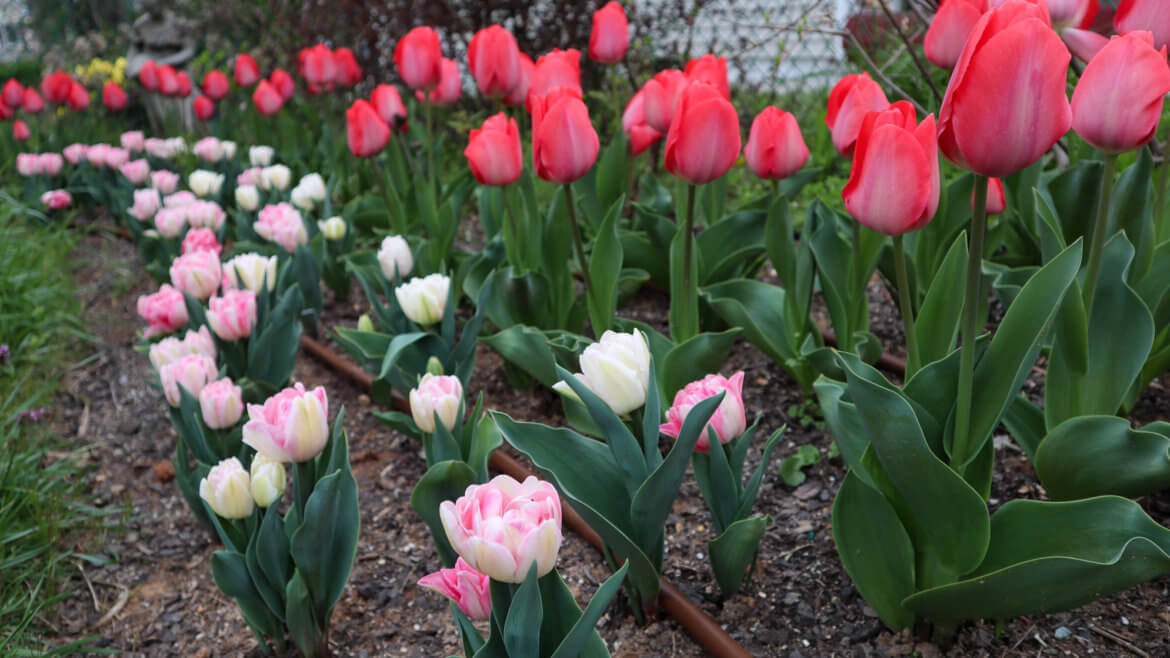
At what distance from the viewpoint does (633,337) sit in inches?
48.6

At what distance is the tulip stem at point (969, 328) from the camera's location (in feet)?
3.40

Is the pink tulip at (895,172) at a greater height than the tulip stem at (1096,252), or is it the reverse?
the pink tulip at (895,172)

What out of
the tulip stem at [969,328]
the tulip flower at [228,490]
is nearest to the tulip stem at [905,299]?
the tulip stem at [969,328]

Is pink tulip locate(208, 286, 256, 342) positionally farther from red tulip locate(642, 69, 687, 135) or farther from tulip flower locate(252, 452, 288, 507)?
red tulip locate(642, 69, 687, 135)

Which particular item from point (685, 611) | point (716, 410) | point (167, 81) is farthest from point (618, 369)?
point (167, 81)

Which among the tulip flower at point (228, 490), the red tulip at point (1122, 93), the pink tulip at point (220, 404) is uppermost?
the red tulip at point (1122, 93)

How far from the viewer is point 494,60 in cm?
236

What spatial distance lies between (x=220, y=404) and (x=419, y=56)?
1.35m

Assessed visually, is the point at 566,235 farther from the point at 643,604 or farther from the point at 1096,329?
the point at 1096,329

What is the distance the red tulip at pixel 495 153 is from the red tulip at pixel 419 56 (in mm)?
813

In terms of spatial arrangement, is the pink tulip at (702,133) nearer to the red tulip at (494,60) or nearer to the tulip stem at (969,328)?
the tulip stem at (969,328)

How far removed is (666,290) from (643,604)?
1333 mm

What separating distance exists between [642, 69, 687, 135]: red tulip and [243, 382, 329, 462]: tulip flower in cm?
102

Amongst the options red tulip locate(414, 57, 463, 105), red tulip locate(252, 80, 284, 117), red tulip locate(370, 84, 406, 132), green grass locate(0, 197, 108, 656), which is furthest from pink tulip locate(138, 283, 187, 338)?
red tulip locate(252, 80, 284, 117)
